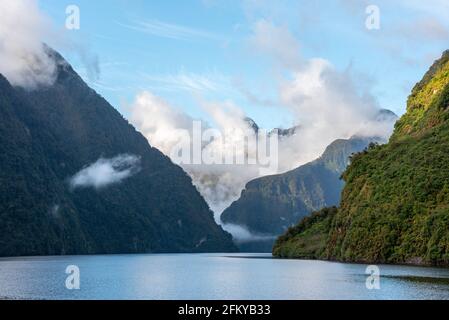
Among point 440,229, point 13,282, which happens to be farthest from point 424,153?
point 13,282

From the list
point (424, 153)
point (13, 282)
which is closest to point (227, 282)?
point (13, 282)

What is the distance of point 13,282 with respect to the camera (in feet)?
310

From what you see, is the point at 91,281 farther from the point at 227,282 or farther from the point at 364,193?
the point at 364,193

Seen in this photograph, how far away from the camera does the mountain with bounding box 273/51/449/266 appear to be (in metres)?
140

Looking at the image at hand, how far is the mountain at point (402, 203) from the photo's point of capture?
461ft

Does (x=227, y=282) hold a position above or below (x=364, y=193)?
below

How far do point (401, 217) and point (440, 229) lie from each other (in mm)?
15512

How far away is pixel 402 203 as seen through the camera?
151 meters
